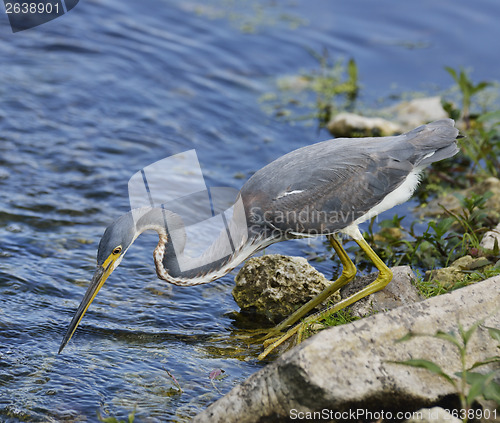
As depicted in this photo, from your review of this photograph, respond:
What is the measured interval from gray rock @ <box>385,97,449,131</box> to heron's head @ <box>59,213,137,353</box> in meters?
5.01

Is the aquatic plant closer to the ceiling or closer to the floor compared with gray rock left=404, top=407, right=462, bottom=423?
closer to the floor

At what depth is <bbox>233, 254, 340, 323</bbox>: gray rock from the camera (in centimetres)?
545

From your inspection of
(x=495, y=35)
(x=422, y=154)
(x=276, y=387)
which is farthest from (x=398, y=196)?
(x=495, y=35)

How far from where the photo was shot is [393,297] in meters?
5.01

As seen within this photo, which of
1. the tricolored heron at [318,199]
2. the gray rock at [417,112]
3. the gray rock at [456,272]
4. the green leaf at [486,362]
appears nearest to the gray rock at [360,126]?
the gray rock at [417,112]

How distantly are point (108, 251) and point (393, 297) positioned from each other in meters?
2.10

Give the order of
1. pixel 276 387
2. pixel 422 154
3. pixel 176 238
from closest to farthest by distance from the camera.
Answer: pixel 276 387 < pixel 176 238 < pixel 422 154

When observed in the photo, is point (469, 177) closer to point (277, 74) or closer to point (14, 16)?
point (277, 74)

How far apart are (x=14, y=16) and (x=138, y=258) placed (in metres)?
6.13

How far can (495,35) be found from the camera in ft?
35.7

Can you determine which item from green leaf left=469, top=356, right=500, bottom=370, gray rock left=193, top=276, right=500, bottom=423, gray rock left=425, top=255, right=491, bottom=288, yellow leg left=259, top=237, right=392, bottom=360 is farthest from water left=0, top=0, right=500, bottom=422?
green leaf left=469, top=356, right=500, bottom=370

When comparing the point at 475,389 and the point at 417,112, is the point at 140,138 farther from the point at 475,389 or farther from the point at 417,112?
the point at 475,389

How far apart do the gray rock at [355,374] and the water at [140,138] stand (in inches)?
33.2

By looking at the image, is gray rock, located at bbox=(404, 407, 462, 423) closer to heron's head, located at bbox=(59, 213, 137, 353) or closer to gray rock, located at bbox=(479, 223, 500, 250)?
heron's head, located at bbox=(59, 213, 137, 353)
